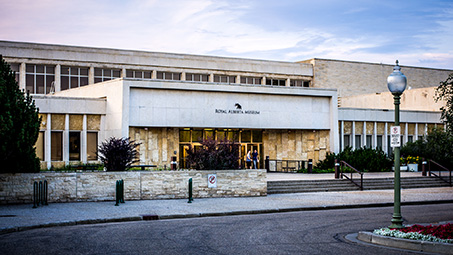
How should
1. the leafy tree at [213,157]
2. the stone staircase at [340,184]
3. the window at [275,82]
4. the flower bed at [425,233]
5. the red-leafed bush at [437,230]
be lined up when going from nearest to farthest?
the flower bed at [425,233] → the red-leafed bush at [437,230] → the leafy tree at [213,157] → the stone staircase at [340,184] → the window at [275,82]

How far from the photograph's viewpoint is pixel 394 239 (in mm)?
12172

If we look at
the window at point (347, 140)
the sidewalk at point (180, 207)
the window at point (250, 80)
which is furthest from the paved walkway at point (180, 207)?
the window at point (250, 80)

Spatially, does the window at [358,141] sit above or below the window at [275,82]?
below

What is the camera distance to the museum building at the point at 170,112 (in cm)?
3488

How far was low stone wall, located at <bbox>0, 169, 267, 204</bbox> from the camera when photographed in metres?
20.6

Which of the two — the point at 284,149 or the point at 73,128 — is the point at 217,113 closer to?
the point at 284,149

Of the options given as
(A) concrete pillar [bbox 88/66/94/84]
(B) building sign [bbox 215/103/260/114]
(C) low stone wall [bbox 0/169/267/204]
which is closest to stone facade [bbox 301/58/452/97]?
(A) concrete pillar [bbox 88/66/94/84]

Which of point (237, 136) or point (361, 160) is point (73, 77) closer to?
point (237, 136)

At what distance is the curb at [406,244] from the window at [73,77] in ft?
147

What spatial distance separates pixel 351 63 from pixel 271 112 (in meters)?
27.9

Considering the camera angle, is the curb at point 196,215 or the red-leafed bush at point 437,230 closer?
the red-leafed bush at point 437,230

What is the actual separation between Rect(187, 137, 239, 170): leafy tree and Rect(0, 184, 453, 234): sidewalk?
1808mm

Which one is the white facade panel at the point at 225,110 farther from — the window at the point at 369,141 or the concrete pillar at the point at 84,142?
the window at the point at 369,141

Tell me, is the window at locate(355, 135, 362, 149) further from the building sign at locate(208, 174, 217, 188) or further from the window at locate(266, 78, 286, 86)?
the building sign at locate(208, 174, 217, 188)
